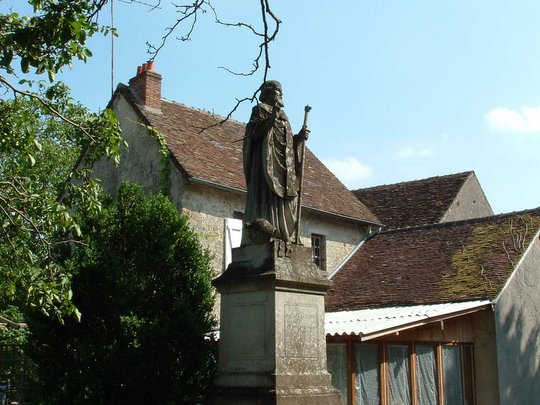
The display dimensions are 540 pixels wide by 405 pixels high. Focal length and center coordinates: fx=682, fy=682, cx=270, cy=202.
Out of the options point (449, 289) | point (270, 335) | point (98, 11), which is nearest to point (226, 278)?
point (270, 335)

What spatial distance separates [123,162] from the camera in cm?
1634

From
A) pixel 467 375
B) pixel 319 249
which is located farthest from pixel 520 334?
pixel 319 249

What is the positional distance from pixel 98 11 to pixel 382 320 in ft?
25.6

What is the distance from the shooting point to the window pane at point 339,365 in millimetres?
11383

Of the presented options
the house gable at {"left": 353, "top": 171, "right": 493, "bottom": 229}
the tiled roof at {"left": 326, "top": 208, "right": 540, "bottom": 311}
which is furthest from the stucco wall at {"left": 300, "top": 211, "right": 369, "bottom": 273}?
the house gable at {"left": 353, "top": 171, "right": 493, "bottom": 229}

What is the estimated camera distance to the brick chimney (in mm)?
16812

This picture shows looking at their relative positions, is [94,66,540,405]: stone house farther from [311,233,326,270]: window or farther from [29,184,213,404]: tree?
[29,184,213,404]: tree

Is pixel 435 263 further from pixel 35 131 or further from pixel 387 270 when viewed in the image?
pixel 35 131

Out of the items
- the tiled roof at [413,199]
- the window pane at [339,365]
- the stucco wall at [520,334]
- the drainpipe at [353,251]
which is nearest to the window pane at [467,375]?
the stucco wall at [520,334]

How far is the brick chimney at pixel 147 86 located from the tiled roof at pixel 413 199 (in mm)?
8213

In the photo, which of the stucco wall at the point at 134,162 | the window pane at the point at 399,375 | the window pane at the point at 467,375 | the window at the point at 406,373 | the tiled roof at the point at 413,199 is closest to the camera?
the window at the point at 406,373

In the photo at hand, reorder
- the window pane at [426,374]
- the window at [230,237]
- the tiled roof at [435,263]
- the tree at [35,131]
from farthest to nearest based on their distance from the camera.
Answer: the window at [230,237]
the tiled roof at [435,263]
the window pane at [426,374]
the tree at [35,131]

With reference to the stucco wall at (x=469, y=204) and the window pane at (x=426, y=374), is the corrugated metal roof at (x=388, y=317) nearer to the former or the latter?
the window pane at (x=426, y=374)

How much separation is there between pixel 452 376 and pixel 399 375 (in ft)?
6.07
